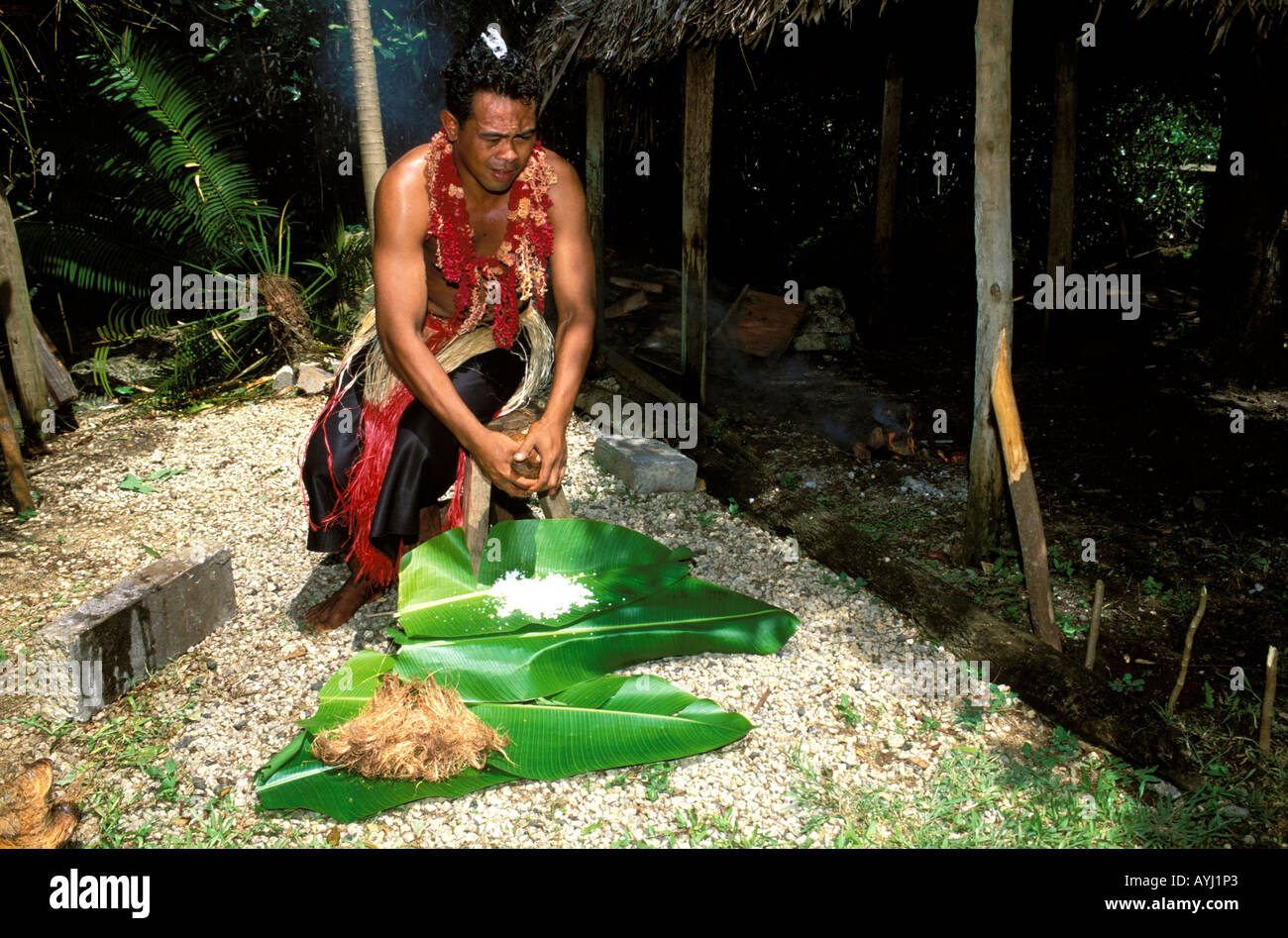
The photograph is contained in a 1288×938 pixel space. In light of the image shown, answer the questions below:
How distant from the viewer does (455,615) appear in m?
2.75

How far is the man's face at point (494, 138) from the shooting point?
8.35 feet

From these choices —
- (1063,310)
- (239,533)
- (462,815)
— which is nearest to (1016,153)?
(1063,310)

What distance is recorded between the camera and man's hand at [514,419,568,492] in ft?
8.58

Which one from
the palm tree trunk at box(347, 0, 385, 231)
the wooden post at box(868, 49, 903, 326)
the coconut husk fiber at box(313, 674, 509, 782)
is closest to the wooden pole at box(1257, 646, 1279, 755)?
the coconut husk fiber at box(313, 674, 509, 782)

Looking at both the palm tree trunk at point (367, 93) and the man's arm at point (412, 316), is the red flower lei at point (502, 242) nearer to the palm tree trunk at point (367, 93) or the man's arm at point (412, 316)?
the man's arm at point (412, 316)

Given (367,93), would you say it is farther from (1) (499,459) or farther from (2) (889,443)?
(1) (499,459)

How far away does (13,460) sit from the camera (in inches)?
163

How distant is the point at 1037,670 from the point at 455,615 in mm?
1755

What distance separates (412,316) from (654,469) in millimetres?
2018

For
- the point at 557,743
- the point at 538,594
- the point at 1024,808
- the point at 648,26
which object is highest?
the point at 648,26

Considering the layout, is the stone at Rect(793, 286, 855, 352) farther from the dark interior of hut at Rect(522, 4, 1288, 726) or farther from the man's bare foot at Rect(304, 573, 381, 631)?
the man's bare foot at Rect(304, 573, 381, 631)

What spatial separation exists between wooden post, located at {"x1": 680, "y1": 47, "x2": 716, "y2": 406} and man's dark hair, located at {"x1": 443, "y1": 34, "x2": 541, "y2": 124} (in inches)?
108

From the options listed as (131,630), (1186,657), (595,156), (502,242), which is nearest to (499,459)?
(502,242)

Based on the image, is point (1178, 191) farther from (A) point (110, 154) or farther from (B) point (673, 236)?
(A) point (110, 154)
